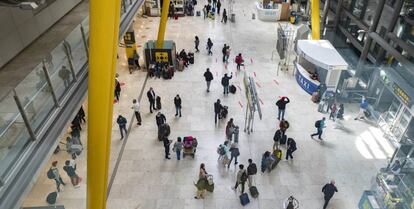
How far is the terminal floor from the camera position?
11383mm

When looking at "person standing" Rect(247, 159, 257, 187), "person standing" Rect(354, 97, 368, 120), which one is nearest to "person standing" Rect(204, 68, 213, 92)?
"person standing" Rect(247, 159, 257, 187)

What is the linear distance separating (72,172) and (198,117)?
20.5 ft

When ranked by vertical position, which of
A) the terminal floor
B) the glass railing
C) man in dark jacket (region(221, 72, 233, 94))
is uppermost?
the glass railing

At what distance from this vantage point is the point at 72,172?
441 inches

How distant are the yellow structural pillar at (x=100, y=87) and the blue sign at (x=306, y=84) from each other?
39.8 ft

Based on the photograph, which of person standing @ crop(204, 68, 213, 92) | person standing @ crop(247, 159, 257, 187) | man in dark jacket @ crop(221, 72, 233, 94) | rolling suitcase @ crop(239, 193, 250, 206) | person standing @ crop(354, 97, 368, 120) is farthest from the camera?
person standing @ crop(204, 68, 213, 92)

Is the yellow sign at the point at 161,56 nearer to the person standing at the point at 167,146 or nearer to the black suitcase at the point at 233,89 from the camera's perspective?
the black suitcase at the point at 233,89

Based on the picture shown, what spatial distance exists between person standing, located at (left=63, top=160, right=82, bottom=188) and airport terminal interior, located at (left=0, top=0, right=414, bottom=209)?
5cm

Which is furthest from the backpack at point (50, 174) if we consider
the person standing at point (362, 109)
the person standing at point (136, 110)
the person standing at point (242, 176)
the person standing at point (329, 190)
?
the person standing at point (362, 109)

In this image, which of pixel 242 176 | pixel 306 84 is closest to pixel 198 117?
pixel 242 176

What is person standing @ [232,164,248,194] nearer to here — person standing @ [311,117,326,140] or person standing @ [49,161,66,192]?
person standing @ [311,117,326,140]

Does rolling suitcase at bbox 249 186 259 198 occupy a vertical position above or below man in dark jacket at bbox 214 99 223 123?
below

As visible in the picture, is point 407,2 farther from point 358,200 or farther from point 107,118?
point 107,118

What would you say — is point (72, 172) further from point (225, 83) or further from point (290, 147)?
point (225, 83)
